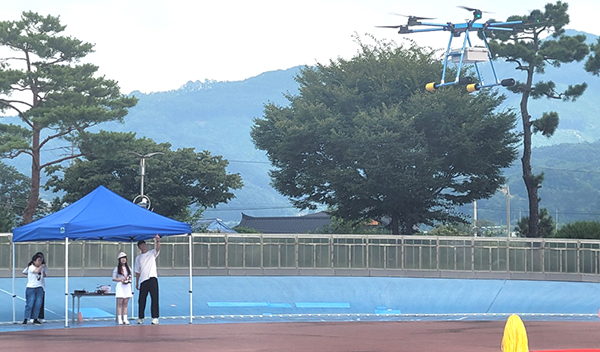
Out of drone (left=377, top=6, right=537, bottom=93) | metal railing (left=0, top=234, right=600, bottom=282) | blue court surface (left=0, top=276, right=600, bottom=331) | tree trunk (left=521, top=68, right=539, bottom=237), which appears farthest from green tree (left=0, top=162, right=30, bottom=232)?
drone (left=377, top=6, right=537, bottom=93)

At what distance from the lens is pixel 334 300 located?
28.3 metres

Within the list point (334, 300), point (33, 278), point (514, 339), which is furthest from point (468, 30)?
point (514, 339)

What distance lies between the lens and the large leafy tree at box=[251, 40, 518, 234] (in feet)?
161

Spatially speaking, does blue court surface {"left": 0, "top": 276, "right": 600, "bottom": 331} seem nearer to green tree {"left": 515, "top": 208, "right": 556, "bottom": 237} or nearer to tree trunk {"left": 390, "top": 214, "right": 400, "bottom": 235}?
green tree {"left": 515, "top": 208, "right": 556, "bottom": 237}

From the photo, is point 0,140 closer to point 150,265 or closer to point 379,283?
point 379,283

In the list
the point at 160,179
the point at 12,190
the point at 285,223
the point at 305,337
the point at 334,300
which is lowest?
the point at 334,300

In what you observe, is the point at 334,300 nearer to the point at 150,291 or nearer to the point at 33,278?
the point at 150,291

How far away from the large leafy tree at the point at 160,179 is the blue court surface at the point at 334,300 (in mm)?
38905

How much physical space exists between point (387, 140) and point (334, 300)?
70.9 feet

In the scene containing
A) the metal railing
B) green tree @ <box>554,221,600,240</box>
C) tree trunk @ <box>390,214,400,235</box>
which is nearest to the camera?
the metal railing

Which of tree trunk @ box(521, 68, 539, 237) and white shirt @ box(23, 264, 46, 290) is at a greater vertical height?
tree trunk @ box(521, 68, 539, 237)

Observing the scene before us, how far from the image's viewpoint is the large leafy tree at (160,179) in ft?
226

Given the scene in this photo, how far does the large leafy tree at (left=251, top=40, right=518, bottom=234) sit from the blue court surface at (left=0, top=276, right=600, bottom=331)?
57.1 ft

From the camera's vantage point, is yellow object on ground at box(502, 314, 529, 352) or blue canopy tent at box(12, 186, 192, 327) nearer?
yellow object on ground at box(502, 314, 529, 352)
